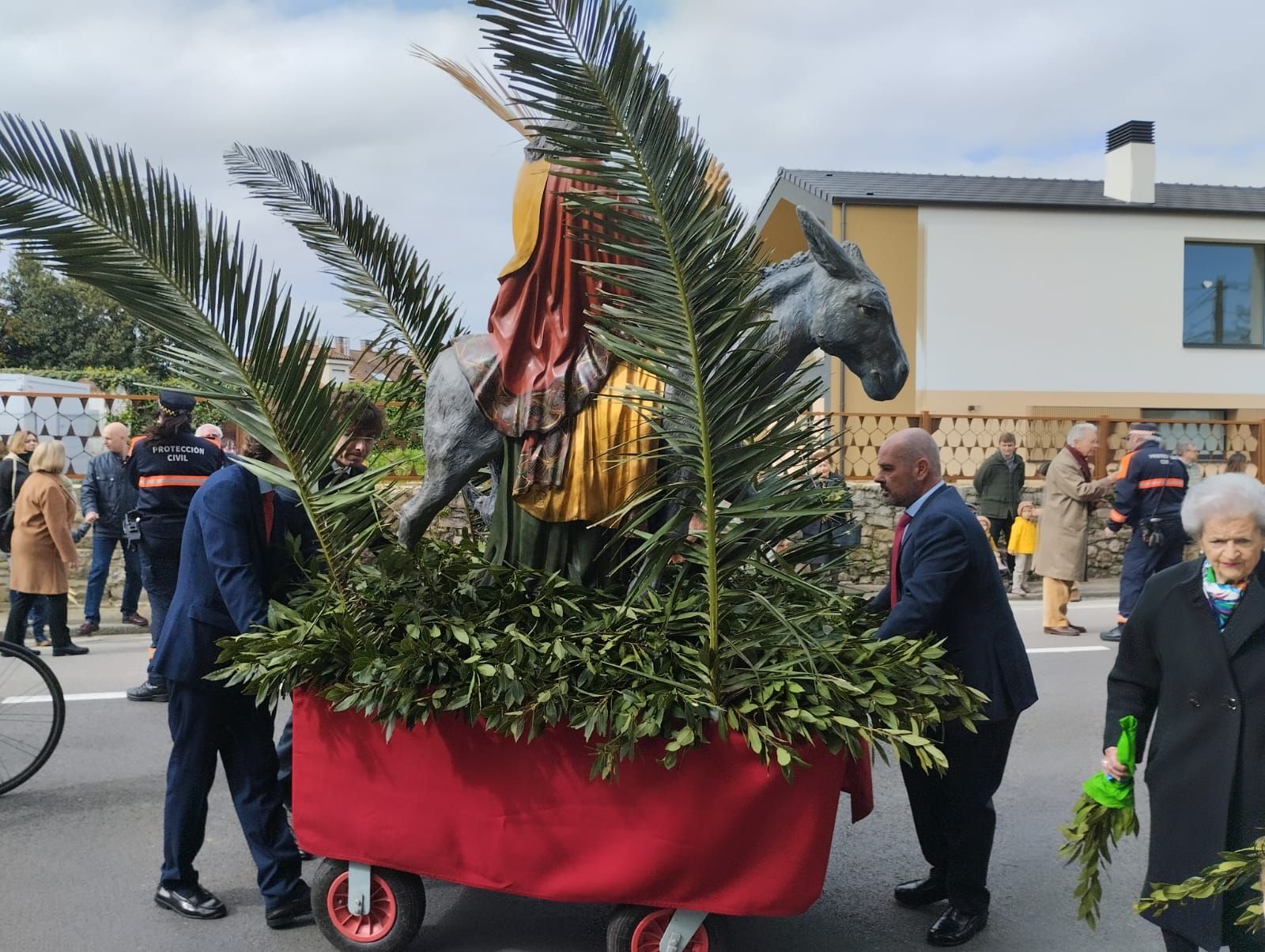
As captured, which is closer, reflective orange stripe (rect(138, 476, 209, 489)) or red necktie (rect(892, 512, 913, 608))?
red necktie (rect(892, 512, 913, 608))

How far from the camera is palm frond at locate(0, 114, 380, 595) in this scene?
126 inches

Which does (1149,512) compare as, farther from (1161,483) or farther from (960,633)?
(960,633)

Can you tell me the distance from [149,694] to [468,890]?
3.90 metres

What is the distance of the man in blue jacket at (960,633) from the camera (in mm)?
3471

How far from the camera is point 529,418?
360cm

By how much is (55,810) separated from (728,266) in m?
4.16

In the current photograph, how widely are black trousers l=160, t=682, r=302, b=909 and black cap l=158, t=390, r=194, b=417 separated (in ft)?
10.1

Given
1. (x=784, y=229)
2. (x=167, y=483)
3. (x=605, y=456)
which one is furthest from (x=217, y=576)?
(x=784, y=229)

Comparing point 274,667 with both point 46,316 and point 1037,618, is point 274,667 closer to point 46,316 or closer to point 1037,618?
point 1037,618

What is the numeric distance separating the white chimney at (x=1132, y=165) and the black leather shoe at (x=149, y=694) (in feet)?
60.3

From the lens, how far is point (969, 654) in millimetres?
3557

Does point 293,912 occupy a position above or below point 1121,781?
below

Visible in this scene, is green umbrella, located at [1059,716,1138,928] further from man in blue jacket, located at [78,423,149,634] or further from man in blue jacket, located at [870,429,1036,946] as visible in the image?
man in blue jacket, located at [78,423,149,634]

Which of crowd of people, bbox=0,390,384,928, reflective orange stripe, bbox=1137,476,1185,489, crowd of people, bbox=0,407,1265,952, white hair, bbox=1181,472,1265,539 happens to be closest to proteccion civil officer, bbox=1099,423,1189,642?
reflective orange stripe, bbox=1137,476,1185,489
